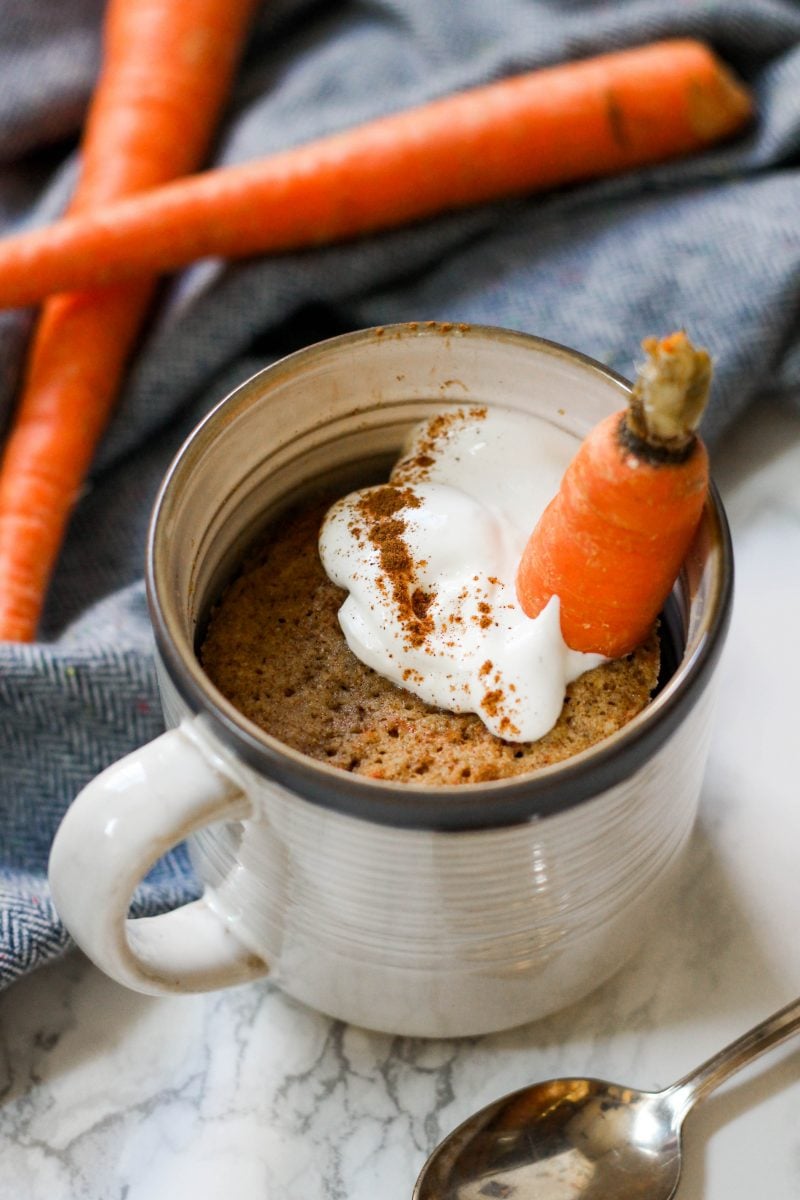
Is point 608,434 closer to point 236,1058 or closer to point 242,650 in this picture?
point 242,650

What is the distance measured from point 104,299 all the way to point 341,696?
29.0 inches

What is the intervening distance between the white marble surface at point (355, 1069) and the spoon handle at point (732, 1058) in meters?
0.03

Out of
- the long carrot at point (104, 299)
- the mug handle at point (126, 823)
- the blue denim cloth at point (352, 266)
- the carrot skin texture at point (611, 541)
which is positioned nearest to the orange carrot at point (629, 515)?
the carrot skin texture at point (611, 541)

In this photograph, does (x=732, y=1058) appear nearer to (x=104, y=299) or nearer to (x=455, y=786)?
(x=455, y=786)

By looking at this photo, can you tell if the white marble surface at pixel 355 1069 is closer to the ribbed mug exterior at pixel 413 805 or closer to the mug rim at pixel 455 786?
the ribbed mug exterior at pixel 413 805

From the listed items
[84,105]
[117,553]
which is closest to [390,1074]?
[117,553]

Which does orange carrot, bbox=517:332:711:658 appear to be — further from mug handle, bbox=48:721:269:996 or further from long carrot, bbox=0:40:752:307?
long carrot, bbox=0:40:752:307

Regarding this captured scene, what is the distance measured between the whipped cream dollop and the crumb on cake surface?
0.01 m

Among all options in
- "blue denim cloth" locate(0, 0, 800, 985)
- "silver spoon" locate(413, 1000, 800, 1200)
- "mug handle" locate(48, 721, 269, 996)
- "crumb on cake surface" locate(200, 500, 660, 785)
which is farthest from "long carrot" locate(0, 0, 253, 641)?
"silver spoon" locate(413, 1000, 800, 1200)

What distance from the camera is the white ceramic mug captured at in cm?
68

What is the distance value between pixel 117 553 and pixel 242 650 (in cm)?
44

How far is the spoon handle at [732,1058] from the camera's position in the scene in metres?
0.86

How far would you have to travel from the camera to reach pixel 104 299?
1.41m

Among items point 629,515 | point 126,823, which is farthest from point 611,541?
point 126,823
